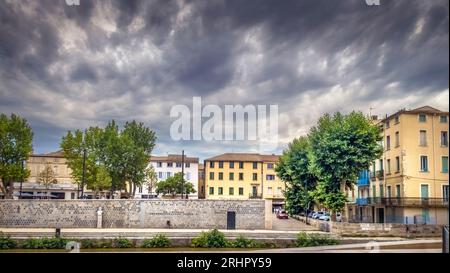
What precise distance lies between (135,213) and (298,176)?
16.3 metres

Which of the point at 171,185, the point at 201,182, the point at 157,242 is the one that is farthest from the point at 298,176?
the point at 201,182

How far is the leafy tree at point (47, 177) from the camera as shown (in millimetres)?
48809

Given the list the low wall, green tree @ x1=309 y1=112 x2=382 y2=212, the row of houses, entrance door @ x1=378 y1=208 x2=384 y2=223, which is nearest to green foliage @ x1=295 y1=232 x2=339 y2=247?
the row of houses

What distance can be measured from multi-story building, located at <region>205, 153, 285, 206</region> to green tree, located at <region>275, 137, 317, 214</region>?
2232cm

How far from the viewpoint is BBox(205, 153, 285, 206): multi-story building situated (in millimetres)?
66688

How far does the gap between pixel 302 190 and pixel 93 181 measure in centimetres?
2159

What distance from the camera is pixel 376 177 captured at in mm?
39375

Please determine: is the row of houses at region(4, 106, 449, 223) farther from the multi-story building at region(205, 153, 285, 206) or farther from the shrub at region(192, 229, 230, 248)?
the shrub at region(192, 229, 230, 248)

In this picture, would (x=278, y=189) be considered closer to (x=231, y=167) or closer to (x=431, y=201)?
(x=231, y=167)

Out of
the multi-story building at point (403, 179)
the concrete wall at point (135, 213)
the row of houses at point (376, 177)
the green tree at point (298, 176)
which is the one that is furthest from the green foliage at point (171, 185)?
the multi-story building at point (403, 179)

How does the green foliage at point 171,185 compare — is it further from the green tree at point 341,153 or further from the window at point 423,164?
the window at point 423,164
